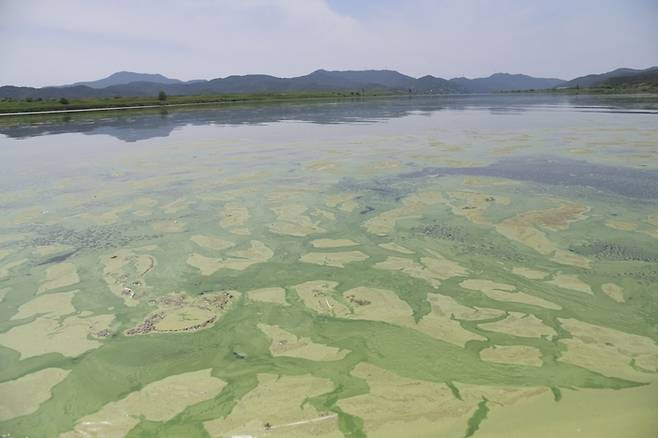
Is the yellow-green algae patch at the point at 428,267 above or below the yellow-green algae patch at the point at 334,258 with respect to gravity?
below

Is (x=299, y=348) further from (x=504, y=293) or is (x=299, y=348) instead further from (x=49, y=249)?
(x=49, y=249)

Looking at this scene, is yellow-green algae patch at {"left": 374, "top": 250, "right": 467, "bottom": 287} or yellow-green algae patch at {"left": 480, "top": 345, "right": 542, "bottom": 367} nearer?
yellow-green algae patch at {"left": 480, "top": 345, "right": 542, "bottom": 367}

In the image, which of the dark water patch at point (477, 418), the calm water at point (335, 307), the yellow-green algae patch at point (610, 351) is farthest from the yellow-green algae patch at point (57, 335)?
the yellow-green algae patch at point (610, 351)

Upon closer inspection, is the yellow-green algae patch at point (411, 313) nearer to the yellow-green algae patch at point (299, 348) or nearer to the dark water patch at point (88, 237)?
the yellow-green algae patch at point (299, 348)

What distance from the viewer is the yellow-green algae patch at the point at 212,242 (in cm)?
718

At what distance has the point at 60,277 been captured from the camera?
20.4 feet

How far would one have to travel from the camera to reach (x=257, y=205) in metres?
9.54

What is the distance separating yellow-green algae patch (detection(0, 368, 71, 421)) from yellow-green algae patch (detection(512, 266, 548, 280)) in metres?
5.68

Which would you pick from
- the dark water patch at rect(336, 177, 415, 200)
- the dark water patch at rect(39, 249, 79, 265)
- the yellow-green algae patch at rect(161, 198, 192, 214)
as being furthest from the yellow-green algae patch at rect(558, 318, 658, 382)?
the yellow-green algae patch at rect(161, 198, 192, 214)

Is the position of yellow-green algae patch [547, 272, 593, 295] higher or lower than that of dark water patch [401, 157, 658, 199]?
lower

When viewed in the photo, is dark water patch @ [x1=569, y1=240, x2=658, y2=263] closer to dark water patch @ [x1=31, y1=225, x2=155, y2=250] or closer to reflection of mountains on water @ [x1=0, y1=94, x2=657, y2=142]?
dark water patch @ [x1=31, y1=225, x2=155, y2=250]

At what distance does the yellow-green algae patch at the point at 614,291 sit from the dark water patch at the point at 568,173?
5.15 meters

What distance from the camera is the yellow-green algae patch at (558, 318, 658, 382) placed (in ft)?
12.5

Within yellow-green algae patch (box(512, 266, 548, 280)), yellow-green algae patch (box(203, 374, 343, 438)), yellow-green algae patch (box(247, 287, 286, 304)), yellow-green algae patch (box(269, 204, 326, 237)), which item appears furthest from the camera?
yellow-green algae patch (box(269, 204, 326, 237))
